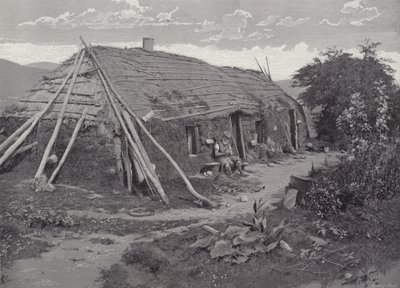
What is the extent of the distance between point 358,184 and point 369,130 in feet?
8.21

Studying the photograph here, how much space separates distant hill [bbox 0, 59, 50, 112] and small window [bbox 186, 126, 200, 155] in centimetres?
1687

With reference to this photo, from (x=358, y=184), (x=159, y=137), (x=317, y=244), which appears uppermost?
(x=159, y=137)

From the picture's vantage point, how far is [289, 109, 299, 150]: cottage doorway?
822 inches

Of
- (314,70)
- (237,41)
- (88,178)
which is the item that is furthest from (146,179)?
(314,70)

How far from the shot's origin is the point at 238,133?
54.6 ft

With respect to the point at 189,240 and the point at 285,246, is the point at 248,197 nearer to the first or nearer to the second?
the point at 189,240

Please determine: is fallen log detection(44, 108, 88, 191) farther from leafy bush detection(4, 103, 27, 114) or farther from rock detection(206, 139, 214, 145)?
rock detection(206, 139, 214, 145)

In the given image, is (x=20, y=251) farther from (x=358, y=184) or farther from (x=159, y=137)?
(x=358, y=184)

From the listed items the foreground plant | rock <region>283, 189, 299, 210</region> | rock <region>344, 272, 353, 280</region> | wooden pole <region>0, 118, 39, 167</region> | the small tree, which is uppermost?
the small tree

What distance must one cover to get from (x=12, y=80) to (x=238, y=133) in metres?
27.1

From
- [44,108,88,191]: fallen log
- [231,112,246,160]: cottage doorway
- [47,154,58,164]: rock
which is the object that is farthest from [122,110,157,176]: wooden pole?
[231,112,246,160]: cottage doorway

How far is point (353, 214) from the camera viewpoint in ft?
26.1

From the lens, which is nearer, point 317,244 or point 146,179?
point 317,244

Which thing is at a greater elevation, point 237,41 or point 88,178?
point 237,41
